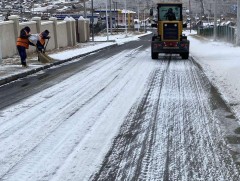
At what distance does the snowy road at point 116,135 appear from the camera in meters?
4.87

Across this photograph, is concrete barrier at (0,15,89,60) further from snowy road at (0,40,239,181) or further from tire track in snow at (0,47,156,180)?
tire track in snow at (0,47,156,180)

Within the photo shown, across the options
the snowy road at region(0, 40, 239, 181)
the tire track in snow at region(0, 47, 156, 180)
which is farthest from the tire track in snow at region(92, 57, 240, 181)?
the tire track in snow at region(0, 47, 156, 180)

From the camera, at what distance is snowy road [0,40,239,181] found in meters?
4.87

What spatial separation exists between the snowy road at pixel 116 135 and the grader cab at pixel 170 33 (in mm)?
8399

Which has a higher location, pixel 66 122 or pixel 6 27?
pixel 6 27

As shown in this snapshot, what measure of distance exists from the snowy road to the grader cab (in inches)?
331

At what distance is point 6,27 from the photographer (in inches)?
805

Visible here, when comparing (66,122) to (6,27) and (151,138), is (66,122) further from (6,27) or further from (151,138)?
(6,27)

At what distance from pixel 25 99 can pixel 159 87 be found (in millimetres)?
3667

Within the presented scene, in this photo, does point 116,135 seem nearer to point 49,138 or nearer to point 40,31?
point 49,138

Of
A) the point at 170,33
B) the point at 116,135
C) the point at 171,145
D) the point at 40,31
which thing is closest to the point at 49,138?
the point at 116,135

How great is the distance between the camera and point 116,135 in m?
6.32

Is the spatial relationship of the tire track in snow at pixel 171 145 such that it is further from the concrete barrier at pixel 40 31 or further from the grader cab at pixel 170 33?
the concrete barrier at pixel 40 31

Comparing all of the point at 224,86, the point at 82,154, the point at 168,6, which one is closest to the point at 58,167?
the point at 82,154
